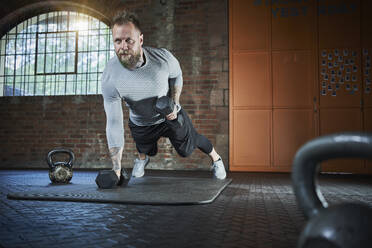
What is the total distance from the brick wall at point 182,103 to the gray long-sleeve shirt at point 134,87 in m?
2.49

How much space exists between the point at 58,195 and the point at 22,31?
596 cm

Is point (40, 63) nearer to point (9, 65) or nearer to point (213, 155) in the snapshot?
point (9, 65)

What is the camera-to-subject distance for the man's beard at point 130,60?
249 centimetres

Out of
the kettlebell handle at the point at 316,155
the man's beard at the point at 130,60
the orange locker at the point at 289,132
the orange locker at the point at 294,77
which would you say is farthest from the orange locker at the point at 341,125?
the kettlebell handle at the point at 316,155

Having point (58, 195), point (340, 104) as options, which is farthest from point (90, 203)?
point (340, 104)

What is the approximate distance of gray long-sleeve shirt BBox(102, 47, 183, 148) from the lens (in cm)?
257

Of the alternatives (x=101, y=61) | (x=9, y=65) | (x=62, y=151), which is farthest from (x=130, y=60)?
(x=9, y=65)

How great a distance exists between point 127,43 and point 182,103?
9.98 ft

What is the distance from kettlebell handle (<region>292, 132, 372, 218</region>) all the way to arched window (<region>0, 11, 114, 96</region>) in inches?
235

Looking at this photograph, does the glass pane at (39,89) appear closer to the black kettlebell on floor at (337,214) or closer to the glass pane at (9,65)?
the glass pane at (9,65)

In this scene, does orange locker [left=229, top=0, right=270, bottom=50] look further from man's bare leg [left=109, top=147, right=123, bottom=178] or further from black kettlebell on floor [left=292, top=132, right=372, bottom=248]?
black kettlebell on floor [left=292, top=132, right=372, bottom=248]

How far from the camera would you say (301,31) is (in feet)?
16.5

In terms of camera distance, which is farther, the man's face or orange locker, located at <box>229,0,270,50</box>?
orange locker, located at <box>229,0,270,50</box>

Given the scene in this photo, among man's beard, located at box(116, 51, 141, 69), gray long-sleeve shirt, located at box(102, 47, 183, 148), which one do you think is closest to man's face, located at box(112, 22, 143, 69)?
man's beard, located at box(116, 51, 141, 69)
